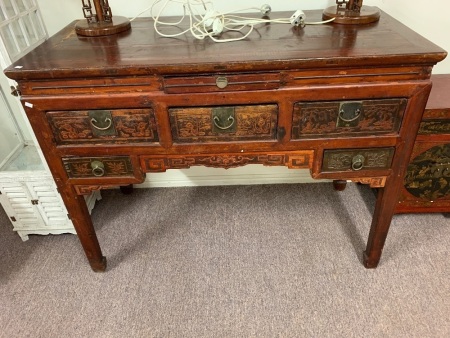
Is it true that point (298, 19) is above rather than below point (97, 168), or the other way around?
above

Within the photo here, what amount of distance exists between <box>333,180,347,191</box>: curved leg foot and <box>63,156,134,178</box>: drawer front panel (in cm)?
100

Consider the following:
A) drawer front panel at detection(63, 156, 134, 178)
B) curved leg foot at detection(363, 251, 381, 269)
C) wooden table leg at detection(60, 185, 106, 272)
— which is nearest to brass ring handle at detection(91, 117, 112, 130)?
drawer front panel at detection(63, 156, 134, 178)

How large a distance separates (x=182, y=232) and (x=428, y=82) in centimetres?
104

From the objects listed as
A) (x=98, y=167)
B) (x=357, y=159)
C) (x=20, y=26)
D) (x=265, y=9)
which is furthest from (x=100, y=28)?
(x=357, y=159)

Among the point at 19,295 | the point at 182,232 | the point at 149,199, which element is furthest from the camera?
the point at 149,199

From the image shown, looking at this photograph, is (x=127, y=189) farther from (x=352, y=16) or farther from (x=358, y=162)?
(x=352, y=16)

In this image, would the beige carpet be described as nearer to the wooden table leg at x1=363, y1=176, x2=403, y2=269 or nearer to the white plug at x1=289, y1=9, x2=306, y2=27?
the wooden table leg at x1=363, y1=176, x2=403, y2=269

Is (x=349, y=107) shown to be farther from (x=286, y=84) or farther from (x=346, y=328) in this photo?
(x=346, y=328)

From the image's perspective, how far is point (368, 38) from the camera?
102 centimetres

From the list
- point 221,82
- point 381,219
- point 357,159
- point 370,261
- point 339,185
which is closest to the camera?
point 221,82

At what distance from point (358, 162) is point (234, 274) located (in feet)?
2.00

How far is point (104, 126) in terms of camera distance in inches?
39.4

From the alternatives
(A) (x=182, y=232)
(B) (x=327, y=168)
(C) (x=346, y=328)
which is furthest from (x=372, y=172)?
(A) (x=182, y=232)

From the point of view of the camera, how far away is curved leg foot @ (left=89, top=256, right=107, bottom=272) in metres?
1.34
